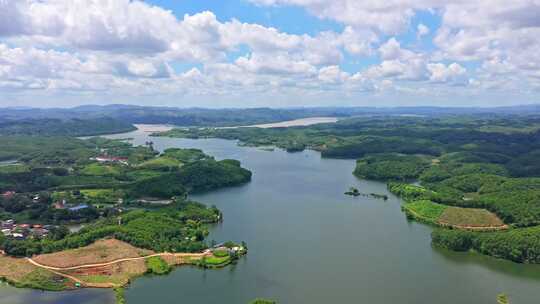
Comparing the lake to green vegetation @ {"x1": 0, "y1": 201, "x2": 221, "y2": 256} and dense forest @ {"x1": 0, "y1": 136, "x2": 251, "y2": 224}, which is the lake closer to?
green vegetation @ {"x1": 0, "y1": 201, "x2": 221, "y2": 256}

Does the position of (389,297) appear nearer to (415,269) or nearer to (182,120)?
(415,269)

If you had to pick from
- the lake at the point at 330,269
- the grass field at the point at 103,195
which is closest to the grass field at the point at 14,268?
the lake at the point at 330,269

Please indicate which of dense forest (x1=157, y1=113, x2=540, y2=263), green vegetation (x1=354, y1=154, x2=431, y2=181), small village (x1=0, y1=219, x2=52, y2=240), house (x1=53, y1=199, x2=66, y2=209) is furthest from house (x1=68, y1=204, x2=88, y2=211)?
green vegetation (x1=354, y1=154, x2=431, y2=181)

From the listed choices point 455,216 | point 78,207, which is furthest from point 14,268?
point 455,216

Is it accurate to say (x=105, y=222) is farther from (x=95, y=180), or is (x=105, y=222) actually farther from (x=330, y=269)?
(x=95, y=180)

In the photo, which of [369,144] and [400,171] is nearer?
[400,171]

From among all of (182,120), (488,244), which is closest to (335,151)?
(488,244)
